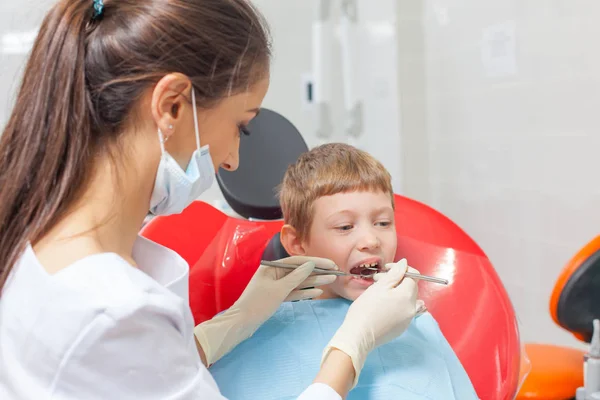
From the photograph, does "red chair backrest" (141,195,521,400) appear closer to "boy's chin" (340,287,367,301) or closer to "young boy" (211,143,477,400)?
"young boy" (211,143,477,400)

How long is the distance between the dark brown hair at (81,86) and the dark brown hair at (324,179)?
537mm

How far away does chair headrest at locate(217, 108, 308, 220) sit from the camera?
1748 mm

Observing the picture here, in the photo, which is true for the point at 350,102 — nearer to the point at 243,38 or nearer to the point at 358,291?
the point at 358,291

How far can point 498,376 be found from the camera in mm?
1377

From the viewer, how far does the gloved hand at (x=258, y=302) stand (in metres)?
1.30

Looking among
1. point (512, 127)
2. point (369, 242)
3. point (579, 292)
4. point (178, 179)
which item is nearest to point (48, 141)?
point (178, 179)

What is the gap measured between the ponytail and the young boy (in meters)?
0.54

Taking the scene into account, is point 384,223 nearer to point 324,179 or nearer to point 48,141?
point 324,179

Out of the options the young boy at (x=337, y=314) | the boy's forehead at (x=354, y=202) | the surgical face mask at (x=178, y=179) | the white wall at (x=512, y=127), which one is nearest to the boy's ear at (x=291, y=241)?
the young boy at (x=337, y=314)

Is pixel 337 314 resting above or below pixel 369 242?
below

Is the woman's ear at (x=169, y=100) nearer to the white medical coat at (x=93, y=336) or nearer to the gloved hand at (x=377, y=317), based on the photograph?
the white medical coat at (x=93, y=336)

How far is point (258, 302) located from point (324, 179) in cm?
32

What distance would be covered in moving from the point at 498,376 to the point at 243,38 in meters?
0.89

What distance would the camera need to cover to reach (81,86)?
0.94 m
